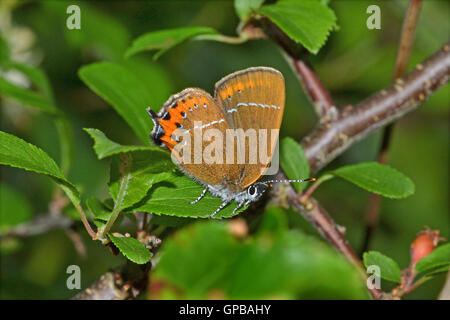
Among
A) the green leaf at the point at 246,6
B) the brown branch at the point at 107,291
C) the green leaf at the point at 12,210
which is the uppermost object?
the green leaf at the point at 246,6

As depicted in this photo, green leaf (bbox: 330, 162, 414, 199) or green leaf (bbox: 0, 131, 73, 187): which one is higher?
green leaf (bbox: 330, 162, 414, 199)

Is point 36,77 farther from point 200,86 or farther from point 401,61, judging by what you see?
point 200,86

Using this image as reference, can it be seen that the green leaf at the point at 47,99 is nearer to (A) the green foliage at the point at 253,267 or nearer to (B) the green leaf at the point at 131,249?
(B) the green leaf at the point at 131,249

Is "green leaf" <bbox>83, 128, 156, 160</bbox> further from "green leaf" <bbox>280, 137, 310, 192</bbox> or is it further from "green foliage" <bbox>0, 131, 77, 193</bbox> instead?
"green leaf" <bbox>280, 137, 310, 192</bbox>

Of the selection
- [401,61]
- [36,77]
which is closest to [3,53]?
[36,77]

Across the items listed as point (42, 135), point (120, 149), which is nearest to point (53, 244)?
point (42, 135)

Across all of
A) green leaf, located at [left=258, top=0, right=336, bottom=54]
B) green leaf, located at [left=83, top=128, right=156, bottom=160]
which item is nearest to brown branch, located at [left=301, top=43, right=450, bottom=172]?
green leaf, located at [left=258, top=0, right=336, bottom=54]

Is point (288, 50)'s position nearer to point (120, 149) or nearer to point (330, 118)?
Result: point (330, 118)

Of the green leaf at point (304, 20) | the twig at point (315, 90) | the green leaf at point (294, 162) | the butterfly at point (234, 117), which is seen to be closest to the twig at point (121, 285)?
the butterfly at point (234, 117)
